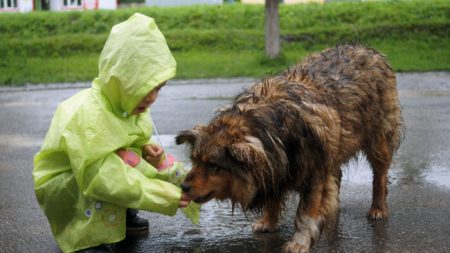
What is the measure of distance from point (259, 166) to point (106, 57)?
4.02ft

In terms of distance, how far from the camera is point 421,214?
5.18m

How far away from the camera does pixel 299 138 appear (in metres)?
3.94

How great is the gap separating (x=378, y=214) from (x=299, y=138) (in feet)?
5.05

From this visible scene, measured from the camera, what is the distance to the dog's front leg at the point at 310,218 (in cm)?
418

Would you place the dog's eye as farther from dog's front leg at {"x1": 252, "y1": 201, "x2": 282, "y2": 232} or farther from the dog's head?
dog's front leg at {"x1": 252, "y1": 201, "x2": 282, "y2": 232}

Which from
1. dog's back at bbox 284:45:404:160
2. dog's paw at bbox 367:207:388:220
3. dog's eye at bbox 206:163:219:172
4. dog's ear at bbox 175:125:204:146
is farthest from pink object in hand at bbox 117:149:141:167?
dog's paw at bbox 367:207:388:220

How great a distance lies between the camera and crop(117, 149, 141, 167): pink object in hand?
13.7 feet

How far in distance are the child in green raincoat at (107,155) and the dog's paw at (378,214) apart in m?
1.78

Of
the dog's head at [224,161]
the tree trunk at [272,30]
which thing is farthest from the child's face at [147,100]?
the tree trunk at [272,30]

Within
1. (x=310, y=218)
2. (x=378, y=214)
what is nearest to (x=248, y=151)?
(x=310, y=218)

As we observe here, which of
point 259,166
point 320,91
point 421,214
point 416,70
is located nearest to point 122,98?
point 259,166

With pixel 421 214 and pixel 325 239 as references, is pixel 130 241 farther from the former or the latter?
pixel 421 214

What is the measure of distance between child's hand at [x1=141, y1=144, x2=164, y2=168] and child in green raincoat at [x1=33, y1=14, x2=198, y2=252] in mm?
261

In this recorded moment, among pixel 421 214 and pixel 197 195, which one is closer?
pixel 197 195
